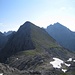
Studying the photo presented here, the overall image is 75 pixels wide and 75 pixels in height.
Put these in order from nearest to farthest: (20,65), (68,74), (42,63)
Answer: (68,74) → (42,63) → (20,65)

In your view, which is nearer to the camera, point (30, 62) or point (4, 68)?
point (4, 68)

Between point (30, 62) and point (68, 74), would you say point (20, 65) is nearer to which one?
point (30, 62)

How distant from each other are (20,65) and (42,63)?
81.9 ft

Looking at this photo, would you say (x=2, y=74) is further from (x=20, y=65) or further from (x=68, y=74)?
(x=20, y=65)

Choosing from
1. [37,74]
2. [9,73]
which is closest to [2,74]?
[9,73]

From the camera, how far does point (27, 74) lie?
11475 cm

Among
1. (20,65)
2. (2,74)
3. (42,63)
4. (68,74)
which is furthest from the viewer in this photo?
(20,65)

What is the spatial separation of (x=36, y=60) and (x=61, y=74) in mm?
67985

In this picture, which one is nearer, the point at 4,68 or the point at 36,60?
the point at 4,68

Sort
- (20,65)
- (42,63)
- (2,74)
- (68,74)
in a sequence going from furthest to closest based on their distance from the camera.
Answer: (20,65), (42,63), (68,74), (2,74)

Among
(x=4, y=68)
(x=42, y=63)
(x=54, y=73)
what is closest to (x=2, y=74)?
(x=4, y=68)

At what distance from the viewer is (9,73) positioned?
114 m

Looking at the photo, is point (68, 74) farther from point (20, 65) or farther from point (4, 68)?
point (20, 65)

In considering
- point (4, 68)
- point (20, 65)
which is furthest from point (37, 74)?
point (20, 65)
